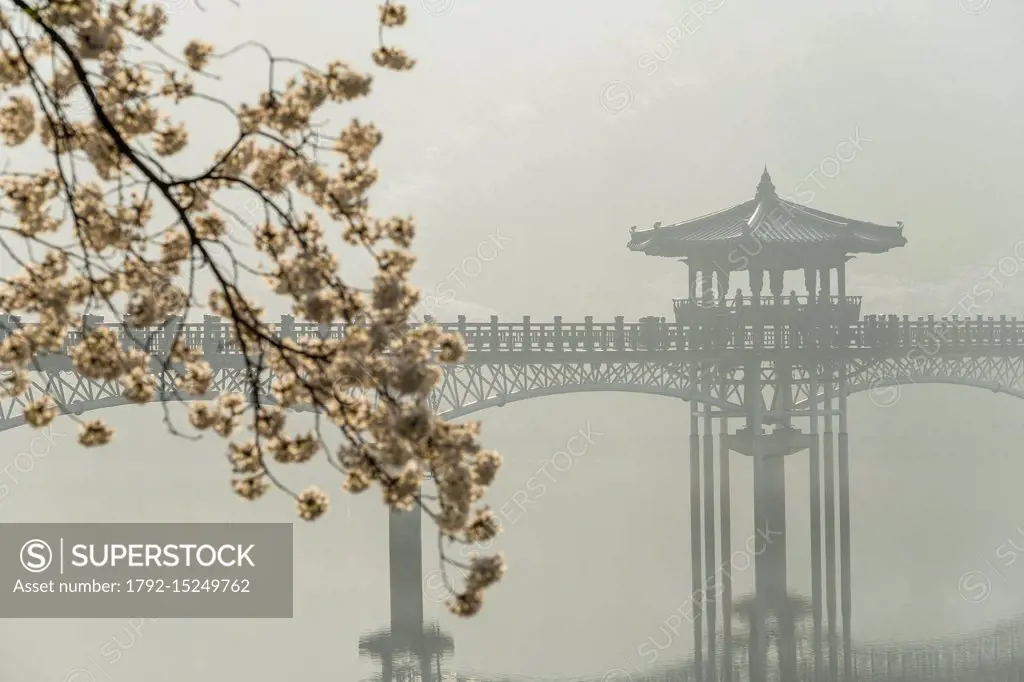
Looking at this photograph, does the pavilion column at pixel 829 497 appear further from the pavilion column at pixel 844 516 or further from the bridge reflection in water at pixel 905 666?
the bridge reflection in water at pixel 905 666

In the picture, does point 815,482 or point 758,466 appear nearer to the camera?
point 758,466

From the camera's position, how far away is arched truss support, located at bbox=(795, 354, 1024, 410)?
30.9 meters

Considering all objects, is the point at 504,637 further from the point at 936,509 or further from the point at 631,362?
the point at 936,509

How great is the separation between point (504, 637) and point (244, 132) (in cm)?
2283

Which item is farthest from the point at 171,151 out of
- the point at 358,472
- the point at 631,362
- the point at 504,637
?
the point at 631,362

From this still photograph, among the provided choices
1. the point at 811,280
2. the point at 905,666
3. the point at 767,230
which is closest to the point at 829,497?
the point at 811,280

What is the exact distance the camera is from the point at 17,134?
174 inches

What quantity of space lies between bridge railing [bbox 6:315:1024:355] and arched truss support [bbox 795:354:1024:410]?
14.2 inches

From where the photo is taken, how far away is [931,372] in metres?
32.0

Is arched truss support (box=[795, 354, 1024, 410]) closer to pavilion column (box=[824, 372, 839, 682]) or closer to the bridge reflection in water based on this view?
pavilion column (box=[824, 372, 839, 682])

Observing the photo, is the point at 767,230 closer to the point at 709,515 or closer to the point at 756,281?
the point at 756,281

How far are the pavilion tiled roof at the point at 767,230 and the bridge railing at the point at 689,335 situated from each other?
2.00 metres

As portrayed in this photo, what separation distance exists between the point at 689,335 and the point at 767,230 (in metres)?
3.54

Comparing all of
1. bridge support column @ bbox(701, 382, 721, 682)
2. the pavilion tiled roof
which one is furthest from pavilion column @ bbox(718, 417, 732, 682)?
the pavilion tiled roof
